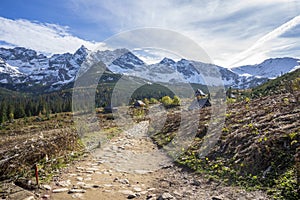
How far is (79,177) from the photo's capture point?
32.1 feet

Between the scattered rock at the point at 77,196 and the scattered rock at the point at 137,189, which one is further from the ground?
the scattered rock at the point at 77,196

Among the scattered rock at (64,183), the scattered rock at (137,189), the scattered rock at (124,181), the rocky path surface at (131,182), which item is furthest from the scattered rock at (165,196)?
the scattered rock at (64,183)

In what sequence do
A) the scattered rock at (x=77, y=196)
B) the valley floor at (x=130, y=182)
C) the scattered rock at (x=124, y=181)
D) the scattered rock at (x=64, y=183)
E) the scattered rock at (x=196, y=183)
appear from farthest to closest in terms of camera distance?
the scattered rock at (x=124, y=181) → the scattered rock at (x=196, y=183) → the scattered rock at (x=64, y=183) → the valley floor at (x=130, y=182) → the scattered rock at (x=77, y=196)

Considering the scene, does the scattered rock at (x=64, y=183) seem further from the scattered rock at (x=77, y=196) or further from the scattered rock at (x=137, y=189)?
the scattered rock at (x=137, y=189)

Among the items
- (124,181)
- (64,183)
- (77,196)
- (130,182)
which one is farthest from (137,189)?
(64,183)

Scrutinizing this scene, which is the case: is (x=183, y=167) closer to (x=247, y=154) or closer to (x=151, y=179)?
(x=151, y=179)

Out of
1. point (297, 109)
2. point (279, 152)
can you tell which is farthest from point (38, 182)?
point (297, 109)

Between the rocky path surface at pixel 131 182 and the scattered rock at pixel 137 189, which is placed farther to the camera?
the scattered rock at pixel 137 189

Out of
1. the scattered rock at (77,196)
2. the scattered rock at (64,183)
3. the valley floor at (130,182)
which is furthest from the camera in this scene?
the scattered rock at (64,183)

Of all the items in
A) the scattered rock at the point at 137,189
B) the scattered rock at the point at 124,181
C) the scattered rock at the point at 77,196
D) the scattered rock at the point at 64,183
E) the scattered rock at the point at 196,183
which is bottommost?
the scattered rock at the point at 137,189

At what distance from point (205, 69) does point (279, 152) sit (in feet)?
35.5

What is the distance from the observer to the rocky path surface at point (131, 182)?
8.04 m

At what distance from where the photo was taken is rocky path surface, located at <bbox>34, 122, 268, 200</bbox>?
26.4 ft

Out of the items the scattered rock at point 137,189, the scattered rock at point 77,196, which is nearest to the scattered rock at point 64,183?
the scattered rock at point 77,196
